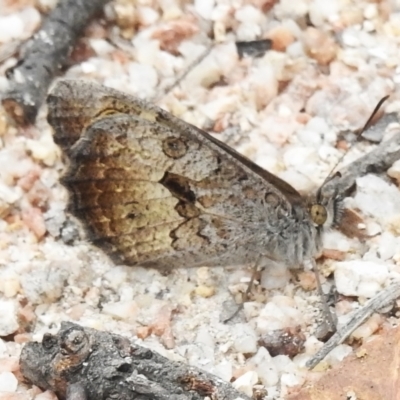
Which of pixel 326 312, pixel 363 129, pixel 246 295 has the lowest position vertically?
pixel 246 295

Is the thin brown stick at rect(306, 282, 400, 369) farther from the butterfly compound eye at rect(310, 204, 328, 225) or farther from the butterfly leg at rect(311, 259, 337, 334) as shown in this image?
the butterfly compound eye at rect(310, 204, 328, 225)

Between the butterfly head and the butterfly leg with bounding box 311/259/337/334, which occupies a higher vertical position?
the butterfly head

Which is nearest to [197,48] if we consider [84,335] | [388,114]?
[388,114]

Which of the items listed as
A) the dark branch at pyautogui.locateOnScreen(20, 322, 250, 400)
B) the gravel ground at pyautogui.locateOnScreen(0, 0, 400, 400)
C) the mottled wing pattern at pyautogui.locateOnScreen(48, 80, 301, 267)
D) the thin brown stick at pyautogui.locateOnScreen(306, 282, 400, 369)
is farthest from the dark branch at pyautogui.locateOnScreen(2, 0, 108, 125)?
the thin brown stick at pyautogui.locateOnScreen(306, 282, 400, 369)

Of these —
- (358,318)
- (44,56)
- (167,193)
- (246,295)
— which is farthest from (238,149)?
(358,318)

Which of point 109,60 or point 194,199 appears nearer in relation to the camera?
point 194,199

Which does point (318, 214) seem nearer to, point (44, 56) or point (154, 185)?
point (154, 185)

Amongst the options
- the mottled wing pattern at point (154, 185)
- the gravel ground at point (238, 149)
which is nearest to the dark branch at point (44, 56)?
the gravel ground at point (238, 149)

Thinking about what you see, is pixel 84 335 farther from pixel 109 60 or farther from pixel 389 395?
pixel 109 60
